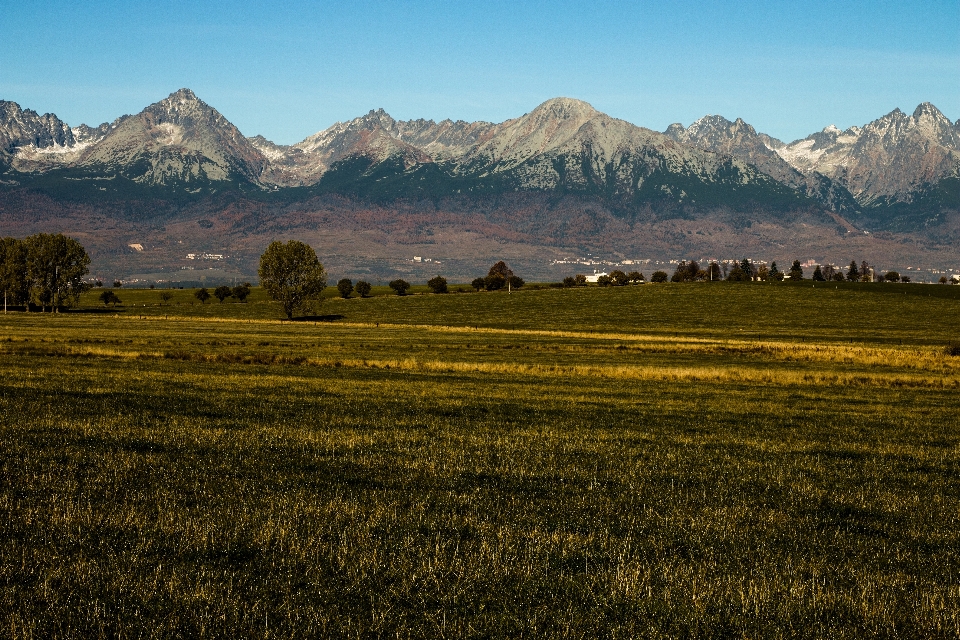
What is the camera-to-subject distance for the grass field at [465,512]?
10016 mm

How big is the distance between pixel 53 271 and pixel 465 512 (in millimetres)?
182707

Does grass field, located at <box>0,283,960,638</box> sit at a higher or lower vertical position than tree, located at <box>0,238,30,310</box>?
lower

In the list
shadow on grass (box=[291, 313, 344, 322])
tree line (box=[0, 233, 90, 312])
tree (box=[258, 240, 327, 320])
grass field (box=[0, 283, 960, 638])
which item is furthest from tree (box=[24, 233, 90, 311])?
grass field (box=[0, 283, 960, 638])

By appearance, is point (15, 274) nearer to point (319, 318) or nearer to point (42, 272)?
point (42, 272)

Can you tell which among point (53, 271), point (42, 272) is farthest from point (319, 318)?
point (42, 272)

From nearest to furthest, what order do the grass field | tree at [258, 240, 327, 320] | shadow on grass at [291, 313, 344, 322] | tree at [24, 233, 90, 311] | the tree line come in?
the grass field
shadow on grass at [291, 313, 344, 322]
tree at [258, 240, 327, 320]
tree at [24, 233, 90, 311]
the tree line

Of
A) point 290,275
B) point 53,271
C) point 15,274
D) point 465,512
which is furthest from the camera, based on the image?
point 53,271

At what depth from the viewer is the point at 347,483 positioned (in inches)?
645

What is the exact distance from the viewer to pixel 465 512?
14.4m

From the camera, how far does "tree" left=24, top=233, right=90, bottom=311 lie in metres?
169

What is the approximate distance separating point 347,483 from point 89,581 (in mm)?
6348

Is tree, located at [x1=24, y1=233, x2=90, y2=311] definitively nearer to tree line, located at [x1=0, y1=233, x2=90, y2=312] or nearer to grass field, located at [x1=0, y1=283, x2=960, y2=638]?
tree line, located at [x1=0, y1=233, x2=90, y2=312]

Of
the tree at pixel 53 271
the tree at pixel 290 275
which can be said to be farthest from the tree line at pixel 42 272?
the tree at pixel 290 275

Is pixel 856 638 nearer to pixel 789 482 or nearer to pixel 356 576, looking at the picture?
pixel 356 576
